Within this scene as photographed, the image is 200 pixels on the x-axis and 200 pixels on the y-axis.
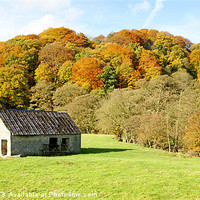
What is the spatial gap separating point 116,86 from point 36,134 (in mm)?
49858

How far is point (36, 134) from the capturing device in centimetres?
2391

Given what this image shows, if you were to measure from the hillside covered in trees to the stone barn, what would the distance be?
13.4 metres

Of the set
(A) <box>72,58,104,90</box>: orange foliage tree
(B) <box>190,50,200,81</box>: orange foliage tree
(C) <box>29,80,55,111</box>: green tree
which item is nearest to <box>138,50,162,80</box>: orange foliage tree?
(A) <box>72,58,104,90</box>: orange foliage tree

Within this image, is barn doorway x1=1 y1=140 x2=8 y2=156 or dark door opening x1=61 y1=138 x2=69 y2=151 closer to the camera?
barn doorway x1=1 y1=140 x2=8 y2=156

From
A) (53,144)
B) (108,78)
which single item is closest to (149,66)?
(108,78)

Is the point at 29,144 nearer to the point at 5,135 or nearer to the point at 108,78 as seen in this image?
the point at 5,135

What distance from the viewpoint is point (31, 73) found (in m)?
75.8

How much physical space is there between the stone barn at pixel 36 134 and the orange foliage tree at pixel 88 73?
39287 mm

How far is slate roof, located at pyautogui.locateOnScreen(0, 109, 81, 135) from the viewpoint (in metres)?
23.7

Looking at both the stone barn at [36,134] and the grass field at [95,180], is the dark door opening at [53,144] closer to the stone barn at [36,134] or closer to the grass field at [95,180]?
the stone barn at [36,134]

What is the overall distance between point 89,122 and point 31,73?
29.3 metres

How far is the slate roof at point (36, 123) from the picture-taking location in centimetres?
2369

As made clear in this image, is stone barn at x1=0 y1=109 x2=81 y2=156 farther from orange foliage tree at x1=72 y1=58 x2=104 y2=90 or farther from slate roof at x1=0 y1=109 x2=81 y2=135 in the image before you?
orange foliage tree at x1=72 y1=58 x2=104 y2=90

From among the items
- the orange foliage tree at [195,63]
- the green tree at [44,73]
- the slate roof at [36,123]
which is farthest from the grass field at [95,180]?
the orange foliage tree at [195,63]
